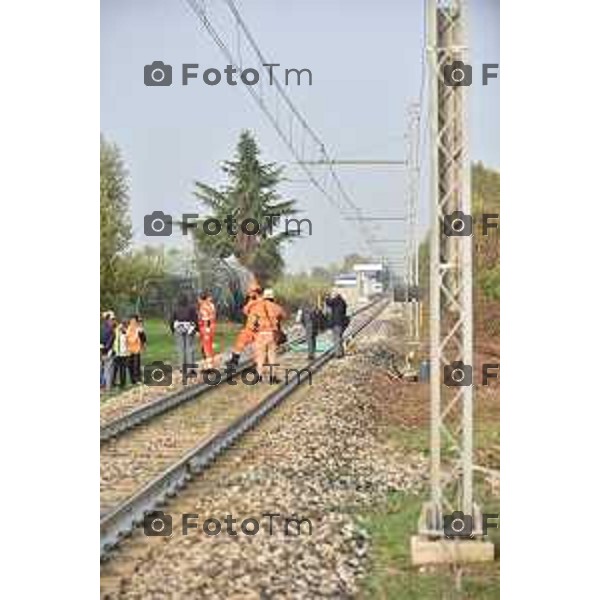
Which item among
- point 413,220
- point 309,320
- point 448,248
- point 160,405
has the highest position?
point 413,220

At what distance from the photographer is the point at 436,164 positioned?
396 cm

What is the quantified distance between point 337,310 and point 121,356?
840 millimetres

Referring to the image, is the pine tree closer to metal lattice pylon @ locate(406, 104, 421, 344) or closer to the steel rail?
the steel rail

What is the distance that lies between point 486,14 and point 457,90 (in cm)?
30

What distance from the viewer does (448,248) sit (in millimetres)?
4020

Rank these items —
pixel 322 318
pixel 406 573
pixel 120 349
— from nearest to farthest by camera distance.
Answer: pixel 406 573, pixel 120 349, pixel 322 318

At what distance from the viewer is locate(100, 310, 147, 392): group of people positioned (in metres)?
4.16
